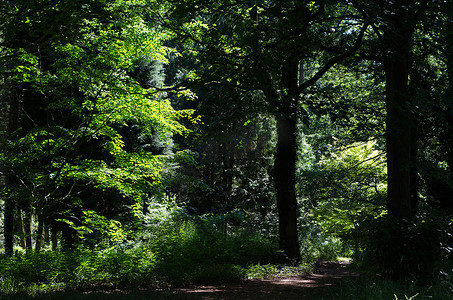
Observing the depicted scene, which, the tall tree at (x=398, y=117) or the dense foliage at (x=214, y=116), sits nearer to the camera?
the dense foliage at (x=214, y=116)

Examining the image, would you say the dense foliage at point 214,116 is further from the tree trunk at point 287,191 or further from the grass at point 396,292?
the grass at point 396,292

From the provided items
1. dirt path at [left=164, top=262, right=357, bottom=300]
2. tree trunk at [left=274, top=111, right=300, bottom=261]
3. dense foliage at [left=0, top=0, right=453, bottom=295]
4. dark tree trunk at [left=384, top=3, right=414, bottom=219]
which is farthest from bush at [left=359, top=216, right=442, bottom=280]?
tree trunk at [left=274, top=111, right=300, bottom=261]

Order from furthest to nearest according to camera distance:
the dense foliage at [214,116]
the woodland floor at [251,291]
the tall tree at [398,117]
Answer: the tall tree at [398,117] → the dense foliage at [214,116] → the woodland floor at [251,291]

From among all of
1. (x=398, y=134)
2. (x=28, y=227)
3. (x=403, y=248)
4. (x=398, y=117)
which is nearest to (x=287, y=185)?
(x=398, y=134)

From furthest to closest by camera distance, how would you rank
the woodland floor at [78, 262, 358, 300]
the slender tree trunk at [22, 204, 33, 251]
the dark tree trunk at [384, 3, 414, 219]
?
the slender tree trunk at [22, 204, 33, 251] → the dark tree trunk at [384, 3, 414, 219] → the woodland floor at [78, 262, 358, 300]

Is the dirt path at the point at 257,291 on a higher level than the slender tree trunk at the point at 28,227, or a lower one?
lower

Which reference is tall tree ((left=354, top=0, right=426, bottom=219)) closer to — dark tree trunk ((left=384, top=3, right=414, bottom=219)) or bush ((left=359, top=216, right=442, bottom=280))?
dark tree trunk ((left=384, top=3, right=414, bottom=219))

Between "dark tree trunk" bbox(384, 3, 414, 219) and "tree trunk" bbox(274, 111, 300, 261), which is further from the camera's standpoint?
"tree trunk" bbox(274, 111, 300, 261)

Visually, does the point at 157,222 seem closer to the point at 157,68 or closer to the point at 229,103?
the point at 229,103

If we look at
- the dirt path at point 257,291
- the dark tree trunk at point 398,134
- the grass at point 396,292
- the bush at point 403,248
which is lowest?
the dirt path at point 257,291

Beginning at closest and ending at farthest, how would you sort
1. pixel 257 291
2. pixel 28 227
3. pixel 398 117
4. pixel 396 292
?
pixel 396 292, pixel 398 117, pixel 257 291, pixel 28 227

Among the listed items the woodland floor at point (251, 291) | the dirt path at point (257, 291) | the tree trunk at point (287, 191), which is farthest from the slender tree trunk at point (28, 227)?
the tree trunk at point (287, 191)

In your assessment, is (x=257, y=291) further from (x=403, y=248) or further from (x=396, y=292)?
(x=396, y=292)

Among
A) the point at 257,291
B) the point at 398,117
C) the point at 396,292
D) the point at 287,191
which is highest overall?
the point at 398,117
